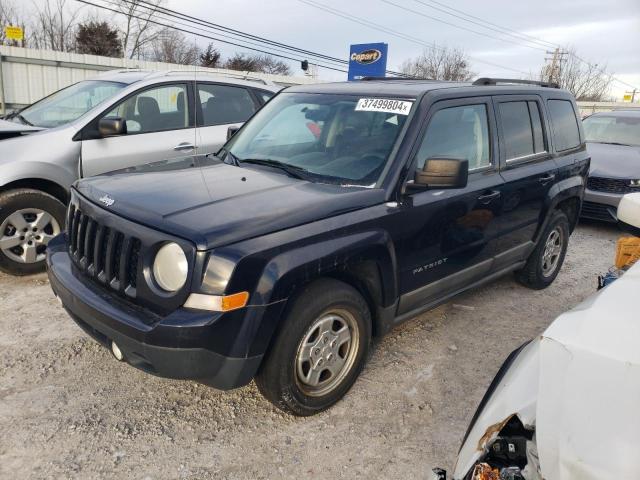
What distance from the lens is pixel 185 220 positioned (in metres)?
2.43

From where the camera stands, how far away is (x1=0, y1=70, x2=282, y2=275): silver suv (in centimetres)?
452

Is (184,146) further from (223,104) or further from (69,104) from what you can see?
(69,104)

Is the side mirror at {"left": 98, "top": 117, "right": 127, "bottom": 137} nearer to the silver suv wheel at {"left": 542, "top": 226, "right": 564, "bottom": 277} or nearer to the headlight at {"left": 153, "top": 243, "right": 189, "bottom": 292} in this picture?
the headlight at {"left": 153, "top": 243, "right": 189, "bottom": 292}

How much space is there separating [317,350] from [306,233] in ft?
2.28

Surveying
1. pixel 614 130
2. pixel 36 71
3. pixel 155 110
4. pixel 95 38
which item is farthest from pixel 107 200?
pixel 95 38

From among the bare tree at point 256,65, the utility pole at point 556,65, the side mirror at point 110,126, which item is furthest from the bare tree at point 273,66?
the side mirror at point 110,126

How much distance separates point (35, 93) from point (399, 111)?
15.0 m

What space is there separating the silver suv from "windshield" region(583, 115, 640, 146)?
6414mm

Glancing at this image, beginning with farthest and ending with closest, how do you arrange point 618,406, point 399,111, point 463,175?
point 399,111 → point 463,175 → point 618,406

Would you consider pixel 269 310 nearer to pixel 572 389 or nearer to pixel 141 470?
pixel 141 470

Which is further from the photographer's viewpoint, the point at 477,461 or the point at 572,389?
the point at 477,461

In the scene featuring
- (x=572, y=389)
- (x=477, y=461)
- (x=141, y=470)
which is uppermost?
(x=572, y=389)

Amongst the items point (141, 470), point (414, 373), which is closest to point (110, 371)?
point (141, 470)

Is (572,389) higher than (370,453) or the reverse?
higher
